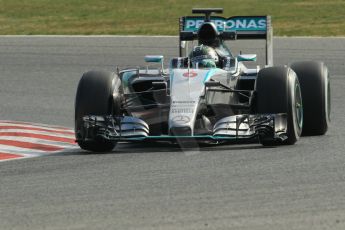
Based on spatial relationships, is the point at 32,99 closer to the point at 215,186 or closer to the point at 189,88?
the point at 189,88

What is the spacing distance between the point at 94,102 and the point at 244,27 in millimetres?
3103

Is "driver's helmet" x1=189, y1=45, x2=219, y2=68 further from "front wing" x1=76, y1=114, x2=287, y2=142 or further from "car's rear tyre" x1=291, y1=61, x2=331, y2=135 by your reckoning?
"front wing" x1=76, y1=114, x2=287, y2=142

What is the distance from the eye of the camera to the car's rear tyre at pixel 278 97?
12.3m

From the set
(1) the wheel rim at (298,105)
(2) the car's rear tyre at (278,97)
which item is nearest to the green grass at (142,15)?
(1) the wheel rim at (298,105)

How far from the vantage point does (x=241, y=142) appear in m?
13.0

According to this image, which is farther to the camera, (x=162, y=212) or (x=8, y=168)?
(x=8, y=168)

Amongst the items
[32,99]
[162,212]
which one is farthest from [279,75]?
[32,99]

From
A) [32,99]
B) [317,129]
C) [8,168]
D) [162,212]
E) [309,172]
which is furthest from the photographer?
[32,99]

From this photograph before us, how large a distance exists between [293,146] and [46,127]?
12.7 feet

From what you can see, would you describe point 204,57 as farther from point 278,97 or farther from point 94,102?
point 94,102

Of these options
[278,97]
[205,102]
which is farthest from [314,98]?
[205,102]

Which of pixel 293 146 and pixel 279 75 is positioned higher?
pixel 279 75

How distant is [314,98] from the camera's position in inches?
527

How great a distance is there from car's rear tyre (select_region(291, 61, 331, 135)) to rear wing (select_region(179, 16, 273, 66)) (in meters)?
1.17
